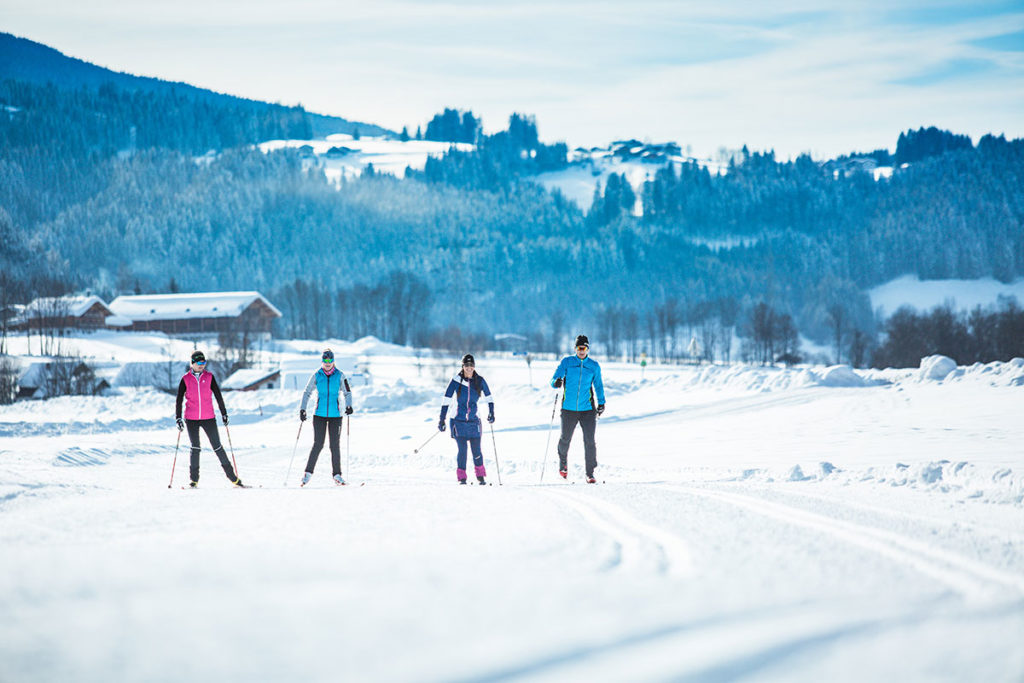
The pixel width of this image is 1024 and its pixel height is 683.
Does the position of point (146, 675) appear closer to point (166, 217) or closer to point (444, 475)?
point (444, 475)

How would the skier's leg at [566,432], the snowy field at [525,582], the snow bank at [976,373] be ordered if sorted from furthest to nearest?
the snow bank at [976,373]
the skier's leg at [566,432]
the snowy field at [525,582]

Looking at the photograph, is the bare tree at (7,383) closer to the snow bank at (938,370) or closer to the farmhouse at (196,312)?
the farmhouse at (196,312)

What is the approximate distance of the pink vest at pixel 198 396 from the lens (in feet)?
36.7

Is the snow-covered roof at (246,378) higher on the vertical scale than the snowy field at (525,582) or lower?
lower

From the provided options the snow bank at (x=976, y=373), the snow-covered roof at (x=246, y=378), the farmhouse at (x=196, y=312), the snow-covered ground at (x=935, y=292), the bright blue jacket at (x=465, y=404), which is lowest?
the snow-covered roof at (x=246, y=378)

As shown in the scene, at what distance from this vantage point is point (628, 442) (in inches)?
777

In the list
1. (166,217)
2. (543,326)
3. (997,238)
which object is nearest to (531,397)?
(543,326)

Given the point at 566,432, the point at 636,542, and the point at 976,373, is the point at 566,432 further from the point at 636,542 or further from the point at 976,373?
the point at 976,373

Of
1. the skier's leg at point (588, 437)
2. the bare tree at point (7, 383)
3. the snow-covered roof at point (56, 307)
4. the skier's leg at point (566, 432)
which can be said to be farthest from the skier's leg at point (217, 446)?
the snow-covered roof at point (56, 307)

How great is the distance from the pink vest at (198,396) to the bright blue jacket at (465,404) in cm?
345

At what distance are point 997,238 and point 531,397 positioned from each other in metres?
201

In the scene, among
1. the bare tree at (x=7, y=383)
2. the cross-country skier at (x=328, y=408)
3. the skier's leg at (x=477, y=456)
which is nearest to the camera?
the cross-country skier at (x=328, y=408)

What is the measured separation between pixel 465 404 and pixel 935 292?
195277mm

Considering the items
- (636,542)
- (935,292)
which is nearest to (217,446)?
(636,542)
